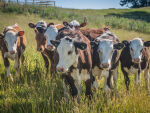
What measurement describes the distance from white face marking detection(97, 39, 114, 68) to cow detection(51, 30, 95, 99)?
1.00 ft

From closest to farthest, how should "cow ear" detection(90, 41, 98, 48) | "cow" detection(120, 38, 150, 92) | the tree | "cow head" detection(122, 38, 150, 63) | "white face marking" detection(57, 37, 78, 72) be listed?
"white face marking" detection(57, 37, 78, 72)
"cow ear" detection(90, 41, 98, 48)
"cow head" detection(122, 38, 150, 63)
"cow" detection(120, 38, 150, 92)
the tree

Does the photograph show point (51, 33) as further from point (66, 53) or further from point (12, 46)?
point (66, 53)

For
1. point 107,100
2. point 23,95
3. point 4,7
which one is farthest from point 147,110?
point 4,7

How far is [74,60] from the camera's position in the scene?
3719 mm

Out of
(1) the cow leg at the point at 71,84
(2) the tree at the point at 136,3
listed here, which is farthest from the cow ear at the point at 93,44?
(2) the tree at the point at 136,3

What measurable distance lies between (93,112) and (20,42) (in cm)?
377

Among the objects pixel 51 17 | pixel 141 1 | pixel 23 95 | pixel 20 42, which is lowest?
pixel 23 95

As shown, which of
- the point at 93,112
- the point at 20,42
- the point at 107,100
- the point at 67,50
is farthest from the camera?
the point at 20,42

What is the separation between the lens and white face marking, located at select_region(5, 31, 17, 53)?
538 centimetres

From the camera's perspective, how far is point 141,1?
53.7 metres

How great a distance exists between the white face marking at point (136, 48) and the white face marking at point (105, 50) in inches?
31.4

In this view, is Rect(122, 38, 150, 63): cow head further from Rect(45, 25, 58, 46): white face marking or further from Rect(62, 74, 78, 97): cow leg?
Rect(45, 25, 58, 46): white face marking

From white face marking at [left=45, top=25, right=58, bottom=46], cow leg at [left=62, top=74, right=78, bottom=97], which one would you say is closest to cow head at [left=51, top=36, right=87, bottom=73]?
cow leg at [left=62, top=74, right=78, bottom=97]

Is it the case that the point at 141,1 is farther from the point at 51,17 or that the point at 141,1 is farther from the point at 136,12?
the point at 51,17
